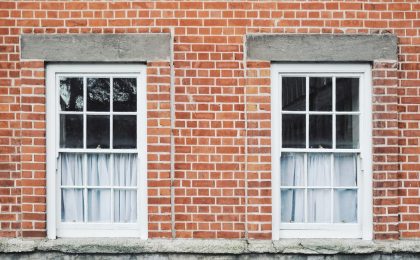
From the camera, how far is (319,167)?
6055mm

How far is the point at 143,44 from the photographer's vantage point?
19.3 ft

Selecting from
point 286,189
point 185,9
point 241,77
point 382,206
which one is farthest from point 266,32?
point 382,206

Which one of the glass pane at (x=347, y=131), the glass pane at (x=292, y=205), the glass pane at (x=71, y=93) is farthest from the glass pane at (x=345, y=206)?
the glass pane at (x=71, y=93)

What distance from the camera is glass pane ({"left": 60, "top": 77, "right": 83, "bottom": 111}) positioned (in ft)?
19.7

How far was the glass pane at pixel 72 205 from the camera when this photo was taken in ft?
19.9

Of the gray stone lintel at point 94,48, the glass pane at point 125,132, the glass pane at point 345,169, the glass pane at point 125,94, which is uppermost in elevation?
the gray stone lintel at point 94,48

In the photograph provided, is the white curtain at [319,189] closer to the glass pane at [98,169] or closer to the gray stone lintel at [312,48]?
the gray stone lintel at [312,48]

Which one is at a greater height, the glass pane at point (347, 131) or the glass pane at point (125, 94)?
the glass pane at point (125, 94)

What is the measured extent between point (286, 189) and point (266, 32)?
1832 millimetres

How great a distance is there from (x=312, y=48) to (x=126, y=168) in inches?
99.8

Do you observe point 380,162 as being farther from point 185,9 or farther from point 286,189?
point 185,9

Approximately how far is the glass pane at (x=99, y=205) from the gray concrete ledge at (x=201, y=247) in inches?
12.5

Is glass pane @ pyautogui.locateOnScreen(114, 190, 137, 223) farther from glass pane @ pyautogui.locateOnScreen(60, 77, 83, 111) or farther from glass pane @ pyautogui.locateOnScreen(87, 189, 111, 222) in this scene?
glass pane @ pyautogui.locateOnScreen(60, 77, 83, 111)

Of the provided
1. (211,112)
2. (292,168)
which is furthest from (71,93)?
(292,168)
